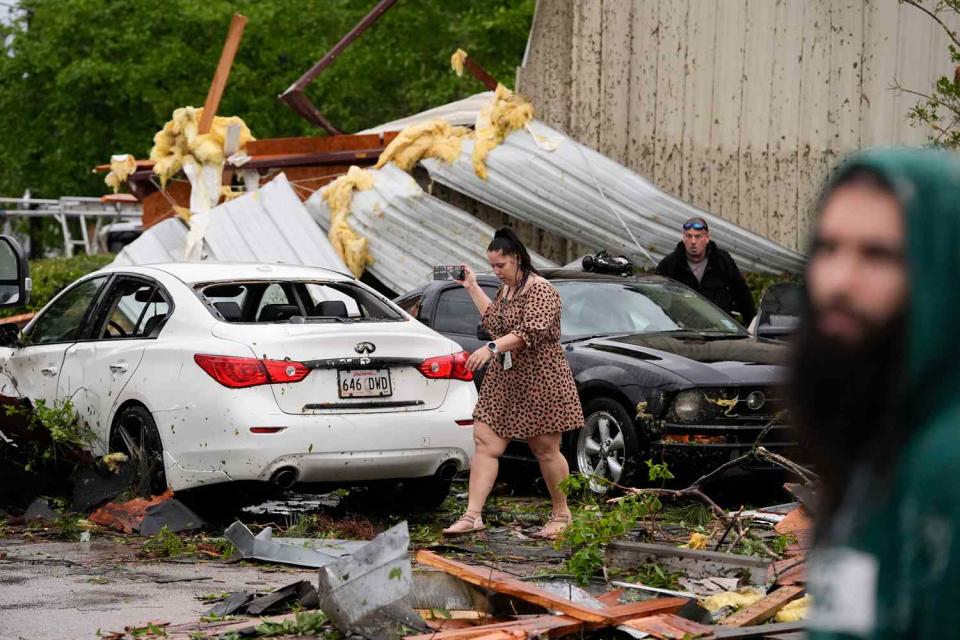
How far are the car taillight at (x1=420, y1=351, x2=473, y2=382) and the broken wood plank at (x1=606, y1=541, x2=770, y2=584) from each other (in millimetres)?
2346

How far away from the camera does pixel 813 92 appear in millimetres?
15773

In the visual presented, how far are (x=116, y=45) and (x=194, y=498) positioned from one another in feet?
96.1

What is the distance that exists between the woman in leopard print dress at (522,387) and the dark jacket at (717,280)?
12.5 feet

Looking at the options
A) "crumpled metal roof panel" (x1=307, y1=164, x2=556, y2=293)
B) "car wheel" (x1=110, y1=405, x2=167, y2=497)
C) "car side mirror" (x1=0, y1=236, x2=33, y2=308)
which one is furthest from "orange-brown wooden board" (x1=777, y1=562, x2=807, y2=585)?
"crumpled metal roof panel" (x1=307, y1=164, x2=556, y2=293)

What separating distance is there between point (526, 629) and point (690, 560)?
128 cm

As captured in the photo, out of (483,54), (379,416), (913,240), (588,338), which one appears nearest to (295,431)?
(379,416)

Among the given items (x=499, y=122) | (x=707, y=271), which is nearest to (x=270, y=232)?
(x=499, y=122)

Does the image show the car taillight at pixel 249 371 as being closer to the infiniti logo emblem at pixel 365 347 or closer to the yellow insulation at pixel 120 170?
the infiniti logo emblem at pixel 365 347

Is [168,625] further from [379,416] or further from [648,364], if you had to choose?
[648,364]

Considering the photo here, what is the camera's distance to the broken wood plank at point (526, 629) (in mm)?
5664

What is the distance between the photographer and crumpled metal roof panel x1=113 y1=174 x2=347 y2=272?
1686cm

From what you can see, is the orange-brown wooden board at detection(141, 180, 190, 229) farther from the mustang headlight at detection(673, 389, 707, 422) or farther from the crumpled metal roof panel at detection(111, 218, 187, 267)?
the mustang headlight at detection(673, 389, 707, 422)

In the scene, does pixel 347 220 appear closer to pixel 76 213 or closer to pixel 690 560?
pixel 690 560

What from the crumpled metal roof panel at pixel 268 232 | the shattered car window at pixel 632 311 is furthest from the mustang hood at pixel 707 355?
the crumpled metal roof panel at pixel 268 232
